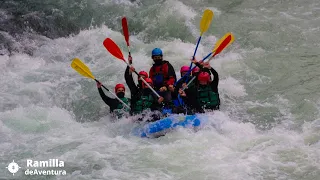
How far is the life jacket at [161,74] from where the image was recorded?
26.4 ft

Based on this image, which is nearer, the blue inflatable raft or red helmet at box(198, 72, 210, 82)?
the blue inflatable raft

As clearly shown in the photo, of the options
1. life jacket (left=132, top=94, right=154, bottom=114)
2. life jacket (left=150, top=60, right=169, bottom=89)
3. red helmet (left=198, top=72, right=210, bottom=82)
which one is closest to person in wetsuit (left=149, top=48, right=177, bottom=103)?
life jacket (left=150, top=60, right=169, bottom=89)

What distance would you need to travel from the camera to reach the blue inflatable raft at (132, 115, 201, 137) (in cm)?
710

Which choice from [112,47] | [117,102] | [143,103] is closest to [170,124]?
[143,103]

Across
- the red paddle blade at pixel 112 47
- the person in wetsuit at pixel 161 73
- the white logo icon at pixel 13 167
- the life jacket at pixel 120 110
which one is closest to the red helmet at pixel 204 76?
the person in wetsuit at pixel 161 73

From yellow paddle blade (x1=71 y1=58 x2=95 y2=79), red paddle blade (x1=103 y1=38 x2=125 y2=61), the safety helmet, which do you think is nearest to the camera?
the safety helmet

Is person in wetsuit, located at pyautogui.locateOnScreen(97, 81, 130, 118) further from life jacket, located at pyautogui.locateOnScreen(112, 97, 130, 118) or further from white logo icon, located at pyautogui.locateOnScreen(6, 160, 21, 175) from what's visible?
white logo icon, located at pyautogui.locateOnScreen(6, 160, 21, 175)

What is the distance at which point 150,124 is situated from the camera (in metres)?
7.23

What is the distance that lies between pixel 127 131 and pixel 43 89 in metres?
2.65

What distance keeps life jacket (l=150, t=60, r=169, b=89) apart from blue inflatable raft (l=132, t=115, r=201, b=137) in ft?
3.24

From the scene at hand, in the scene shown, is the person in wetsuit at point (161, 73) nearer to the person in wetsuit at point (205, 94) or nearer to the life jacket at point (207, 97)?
the person in wetsuit at point (205, 94)

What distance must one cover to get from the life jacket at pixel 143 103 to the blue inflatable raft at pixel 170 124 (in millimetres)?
568

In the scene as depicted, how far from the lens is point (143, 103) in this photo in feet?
25.3

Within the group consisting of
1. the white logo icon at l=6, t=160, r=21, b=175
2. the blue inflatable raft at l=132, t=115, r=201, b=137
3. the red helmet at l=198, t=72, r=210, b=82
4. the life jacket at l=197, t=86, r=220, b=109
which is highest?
the red helmet at l=198, t=72, r=210, b=82
